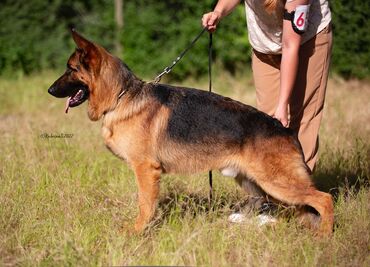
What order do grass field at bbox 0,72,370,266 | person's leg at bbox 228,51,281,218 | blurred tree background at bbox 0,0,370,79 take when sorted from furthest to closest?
→ 1. blurred tree background at bbox 0,0,370,79
2. person's leg at bbox 228,51,281,218
3. grass field at bbox 0,72,370,266

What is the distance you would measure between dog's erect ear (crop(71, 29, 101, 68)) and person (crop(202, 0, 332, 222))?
1238 mm

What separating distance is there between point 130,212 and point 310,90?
2069mm

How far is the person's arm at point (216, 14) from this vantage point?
5.21 meters

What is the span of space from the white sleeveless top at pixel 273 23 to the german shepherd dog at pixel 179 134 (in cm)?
71

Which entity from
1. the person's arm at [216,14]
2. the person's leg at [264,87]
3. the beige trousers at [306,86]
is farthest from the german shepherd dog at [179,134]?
the person's arm at [216,14]

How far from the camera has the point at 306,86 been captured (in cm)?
497

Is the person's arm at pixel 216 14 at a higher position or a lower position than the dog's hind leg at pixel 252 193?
higher

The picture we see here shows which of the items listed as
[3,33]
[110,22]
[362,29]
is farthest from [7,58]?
[362,29]

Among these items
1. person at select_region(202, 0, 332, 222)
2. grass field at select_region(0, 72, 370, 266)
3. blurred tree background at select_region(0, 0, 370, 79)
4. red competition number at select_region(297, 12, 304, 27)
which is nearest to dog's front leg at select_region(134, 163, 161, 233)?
grass field at select_region(0, 72, 370, 266)

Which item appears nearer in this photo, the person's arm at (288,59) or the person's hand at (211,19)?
the person's arm at (288,59)

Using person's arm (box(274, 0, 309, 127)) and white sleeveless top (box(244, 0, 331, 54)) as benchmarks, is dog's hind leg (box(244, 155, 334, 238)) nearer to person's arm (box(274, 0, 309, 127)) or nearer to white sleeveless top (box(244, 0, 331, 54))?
person's arm (box(274, 0, 309, 127))

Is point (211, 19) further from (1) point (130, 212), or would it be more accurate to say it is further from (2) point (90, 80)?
(1) point (130, 212)

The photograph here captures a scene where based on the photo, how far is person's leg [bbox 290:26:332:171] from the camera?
4.88 metres

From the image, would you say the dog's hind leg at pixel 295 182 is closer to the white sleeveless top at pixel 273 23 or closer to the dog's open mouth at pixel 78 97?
the white sleeveless top at pixel 273 23
